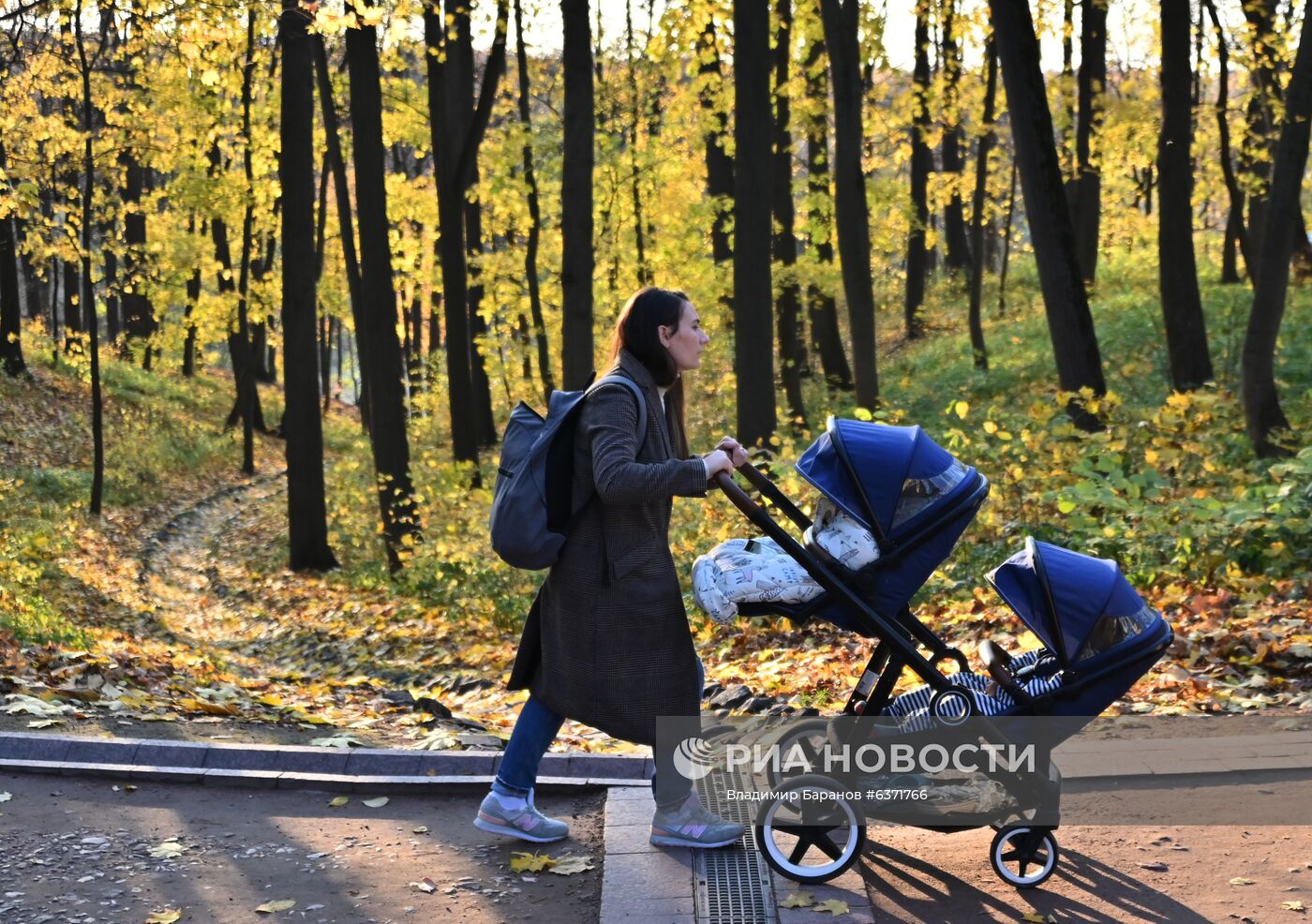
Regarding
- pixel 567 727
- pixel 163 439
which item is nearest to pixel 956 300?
pixel 163 439

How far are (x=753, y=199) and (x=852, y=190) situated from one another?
378cm

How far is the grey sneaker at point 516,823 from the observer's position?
5027mm

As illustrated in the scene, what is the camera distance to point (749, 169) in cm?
1404

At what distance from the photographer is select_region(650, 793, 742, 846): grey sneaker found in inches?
189

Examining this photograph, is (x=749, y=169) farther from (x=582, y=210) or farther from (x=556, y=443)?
(x=556, y=443)

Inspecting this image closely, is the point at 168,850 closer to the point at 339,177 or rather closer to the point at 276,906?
the point at 276,906

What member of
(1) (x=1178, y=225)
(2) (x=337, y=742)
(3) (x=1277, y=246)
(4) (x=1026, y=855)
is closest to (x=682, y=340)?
(4) (x=1026, y=855)

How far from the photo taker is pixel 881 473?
442 cm

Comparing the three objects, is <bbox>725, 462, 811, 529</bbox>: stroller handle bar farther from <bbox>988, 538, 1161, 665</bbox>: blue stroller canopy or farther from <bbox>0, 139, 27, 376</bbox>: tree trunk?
<bbox>0, 139, 27, 376</bbox>: tree trunk

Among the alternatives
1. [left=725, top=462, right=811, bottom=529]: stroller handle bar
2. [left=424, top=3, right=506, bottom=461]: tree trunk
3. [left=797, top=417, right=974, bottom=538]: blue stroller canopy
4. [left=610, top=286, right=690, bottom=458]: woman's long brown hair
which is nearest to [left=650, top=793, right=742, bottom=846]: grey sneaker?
[left=725, top=462, right=811, bottom=529]: stroller handle bar

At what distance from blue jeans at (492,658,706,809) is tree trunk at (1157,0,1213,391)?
Result: 12259mm

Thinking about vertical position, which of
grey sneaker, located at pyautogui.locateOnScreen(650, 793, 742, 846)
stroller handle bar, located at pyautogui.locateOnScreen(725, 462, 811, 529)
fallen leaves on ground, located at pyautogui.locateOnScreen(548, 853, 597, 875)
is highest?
stroller handle bar, located at pyautogui.locateOnScreen(725, 462, 811, 529)

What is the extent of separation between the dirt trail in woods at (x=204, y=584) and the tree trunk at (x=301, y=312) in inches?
46.8

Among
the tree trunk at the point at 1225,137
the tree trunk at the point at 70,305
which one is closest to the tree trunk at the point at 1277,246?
the tree trunk at the point at 1225,137
